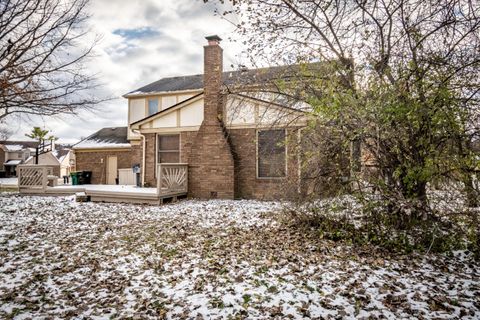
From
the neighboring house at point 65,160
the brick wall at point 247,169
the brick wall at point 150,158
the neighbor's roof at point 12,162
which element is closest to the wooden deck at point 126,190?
the brick wall at point 150,158

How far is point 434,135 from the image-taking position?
4688mm

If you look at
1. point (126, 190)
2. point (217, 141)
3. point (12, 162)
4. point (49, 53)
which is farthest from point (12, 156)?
point (217, 141)

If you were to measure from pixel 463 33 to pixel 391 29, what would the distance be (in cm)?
123

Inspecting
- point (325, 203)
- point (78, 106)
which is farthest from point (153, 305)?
point (78, 106)

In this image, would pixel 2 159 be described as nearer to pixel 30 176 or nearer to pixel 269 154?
pixel 30 176

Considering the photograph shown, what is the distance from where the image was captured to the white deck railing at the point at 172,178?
10.1m

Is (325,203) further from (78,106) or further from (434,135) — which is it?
(78,106)

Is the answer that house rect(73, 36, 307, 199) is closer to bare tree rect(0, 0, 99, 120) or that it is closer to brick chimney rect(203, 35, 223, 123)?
brick chimney rect(203, 35, 223, 123)

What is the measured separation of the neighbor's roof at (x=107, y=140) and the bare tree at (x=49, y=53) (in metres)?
10.6

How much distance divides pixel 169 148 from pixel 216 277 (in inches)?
357

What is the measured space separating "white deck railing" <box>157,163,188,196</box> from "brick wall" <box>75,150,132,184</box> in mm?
9750

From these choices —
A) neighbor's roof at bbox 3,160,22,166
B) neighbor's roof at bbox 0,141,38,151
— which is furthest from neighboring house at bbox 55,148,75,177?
neighbor's roof at bbox 0,141,38,151

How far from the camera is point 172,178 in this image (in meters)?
10.8

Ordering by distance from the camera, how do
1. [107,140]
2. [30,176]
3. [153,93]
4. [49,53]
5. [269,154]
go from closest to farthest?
[49,53], [269,154], [30,176], [153,93], [107,140]
